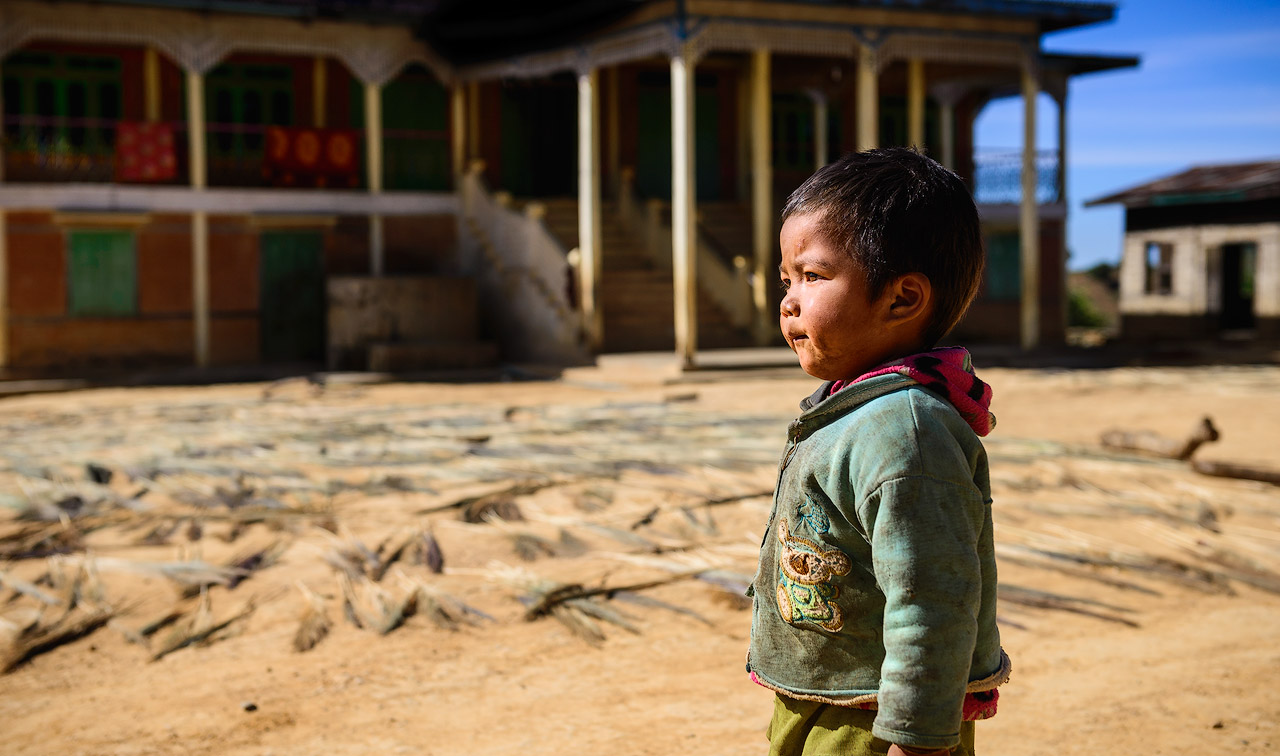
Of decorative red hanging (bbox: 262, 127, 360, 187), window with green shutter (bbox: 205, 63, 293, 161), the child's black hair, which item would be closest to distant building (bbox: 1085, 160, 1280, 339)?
decorative red hanging (bbox: 262, 127, 360, 187)

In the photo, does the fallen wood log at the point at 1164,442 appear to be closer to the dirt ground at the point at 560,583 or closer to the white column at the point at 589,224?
the dirt ground at the point at 560,583

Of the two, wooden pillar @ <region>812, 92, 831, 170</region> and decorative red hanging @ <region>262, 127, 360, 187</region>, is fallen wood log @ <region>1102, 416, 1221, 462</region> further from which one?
decorative red hanging @ <region>262, 127, 360, 187</region>

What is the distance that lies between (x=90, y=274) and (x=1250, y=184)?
2216 cm

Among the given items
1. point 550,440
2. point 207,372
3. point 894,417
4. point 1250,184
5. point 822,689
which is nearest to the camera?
point 894,417

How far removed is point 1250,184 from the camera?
23953mm

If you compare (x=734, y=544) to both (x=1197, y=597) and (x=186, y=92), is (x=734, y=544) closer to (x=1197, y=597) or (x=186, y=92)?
(x=1197, y=597)

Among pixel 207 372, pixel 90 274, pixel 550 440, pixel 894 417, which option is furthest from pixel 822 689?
pixel 90 274

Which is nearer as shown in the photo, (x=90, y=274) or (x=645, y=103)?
(x=90, y=274)

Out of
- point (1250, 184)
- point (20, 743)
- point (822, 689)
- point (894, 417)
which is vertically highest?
point (1250, 184)

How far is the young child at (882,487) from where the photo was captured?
165 cm

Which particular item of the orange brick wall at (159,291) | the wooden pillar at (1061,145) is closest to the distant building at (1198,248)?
the wooden pillar at (1061,145)

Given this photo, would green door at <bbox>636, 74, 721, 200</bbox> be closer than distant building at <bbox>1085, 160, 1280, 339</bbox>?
Yes

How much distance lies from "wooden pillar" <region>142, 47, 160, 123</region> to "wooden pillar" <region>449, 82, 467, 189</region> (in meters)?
4.78

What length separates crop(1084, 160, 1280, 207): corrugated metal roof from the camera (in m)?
24.0
